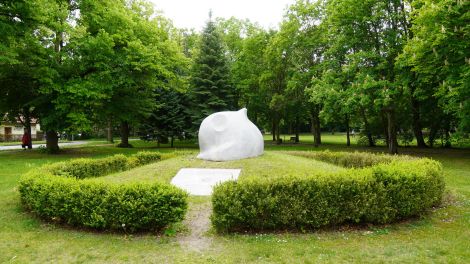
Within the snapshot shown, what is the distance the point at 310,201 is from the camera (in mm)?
7773

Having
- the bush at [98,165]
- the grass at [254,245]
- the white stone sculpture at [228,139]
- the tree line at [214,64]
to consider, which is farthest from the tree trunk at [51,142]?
the grass at [254,245]

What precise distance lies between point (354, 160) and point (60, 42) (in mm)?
19958

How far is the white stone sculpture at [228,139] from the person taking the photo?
48.3 feet

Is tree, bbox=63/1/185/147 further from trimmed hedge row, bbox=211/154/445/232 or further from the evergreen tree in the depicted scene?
trimmed hedge row, bbox=211/154/445/232

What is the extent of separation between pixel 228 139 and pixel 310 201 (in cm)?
754

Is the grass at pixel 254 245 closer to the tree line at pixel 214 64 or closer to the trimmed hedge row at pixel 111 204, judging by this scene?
the trimmed hedge row at pixel 111 204

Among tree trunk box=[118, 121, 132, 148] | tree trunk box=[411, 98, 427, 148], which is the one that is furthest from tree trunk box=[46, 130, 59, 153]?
tree trunk box=[411, 98, 427, 148]

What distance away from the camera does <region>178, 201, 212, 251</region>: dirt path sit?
700 cm

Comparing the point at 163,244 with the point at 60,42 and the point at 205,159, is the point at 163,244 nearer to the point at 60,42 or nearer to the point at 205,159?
the point at 205,159

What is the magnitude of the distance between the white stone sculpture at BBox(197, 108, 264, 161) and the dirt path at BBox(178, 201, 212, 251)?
4652 mm

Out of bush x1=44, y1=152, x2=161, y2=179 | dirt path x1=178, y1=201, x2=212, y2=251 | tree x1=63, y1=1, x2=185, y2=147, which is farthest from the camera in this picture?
tree x1=63, y1=1, x2=185, y2=147

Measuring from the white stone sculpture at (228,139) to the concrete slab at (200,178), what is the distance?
1492 millimetres

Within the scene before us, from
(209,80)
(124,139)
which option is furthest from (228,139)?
(124,139)

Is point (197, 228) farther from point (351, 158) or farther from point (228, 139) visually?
point (351, 158)
